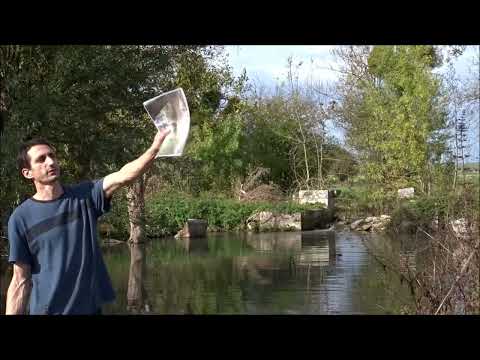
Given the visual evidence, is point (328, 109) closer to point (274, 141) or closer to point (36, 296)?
point (274, 141)

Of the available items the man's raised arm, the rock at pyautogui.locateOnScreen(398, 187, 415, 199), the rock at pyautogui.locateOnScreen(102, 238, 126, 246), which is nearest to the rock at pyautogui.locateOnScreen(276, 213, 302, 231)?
the rock at pyautogui.locateOnScreen(398, 187, 415, 199)

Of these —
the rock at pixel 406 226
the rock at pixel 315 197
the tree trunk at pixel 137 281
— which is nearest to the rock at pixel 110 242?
the tree trunk at pixel 137 281

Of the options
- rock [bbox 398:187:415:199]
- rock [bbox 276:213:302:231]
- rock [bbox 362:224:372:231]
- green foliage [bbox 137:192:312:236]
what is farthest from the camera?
rock [bbox 276:213:302:231]

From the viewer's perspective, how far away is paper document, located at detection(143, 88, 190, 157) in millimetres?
2922

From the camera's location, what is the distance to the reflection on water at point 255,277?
25.1ft

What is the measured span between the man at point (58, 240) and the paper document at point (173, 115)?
166 millimetres

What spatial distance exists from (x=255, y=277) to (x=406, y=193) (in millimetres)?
4598

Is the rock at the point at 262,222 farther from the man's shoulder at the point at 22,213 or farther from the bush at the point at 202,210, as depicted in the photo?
the man's shoulder at the point at 22,213

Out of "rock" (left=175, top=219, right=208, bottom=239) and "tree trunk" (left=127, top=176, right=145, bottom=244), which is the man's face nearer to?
"tree trunk" (left=127, top=176, right=145, bottom=244)

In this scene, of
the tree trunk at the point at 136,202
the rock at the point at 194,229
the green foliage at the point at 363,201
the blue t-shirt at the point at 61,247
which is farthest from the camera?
the green foliage at the point at 363,201

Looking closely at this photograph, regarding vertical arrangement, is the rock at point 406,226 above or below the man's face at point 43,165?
below
